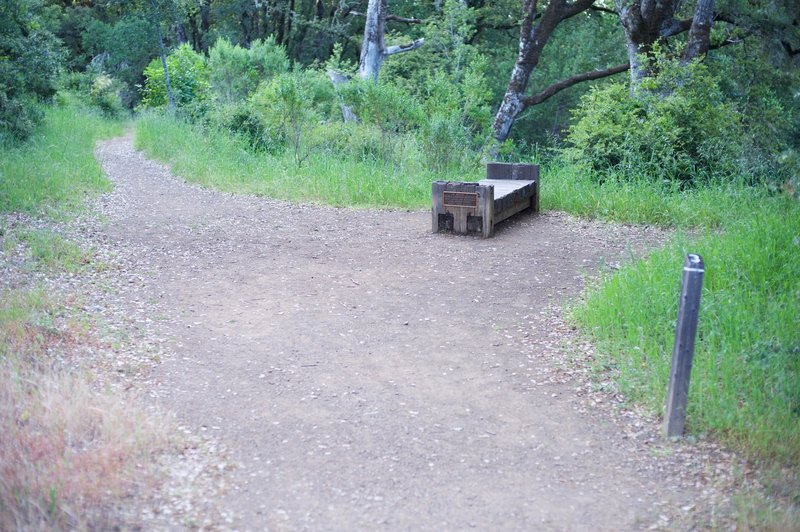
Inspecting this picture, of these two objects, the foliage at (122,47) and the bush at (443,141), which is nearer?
the bush at (443,141)

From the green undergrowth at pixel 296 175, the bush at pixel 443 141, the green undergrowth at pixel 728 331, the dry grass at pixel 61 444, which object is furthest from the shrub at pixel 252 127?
the dry grass at pixel 61 444

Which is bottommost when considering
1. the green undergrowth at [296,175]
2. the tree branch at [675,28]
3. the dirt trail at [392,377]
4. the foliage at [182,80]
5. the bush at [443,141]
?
the dirt trail at [392,377]

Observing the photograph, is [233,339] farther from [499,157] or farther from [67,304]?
[499,157]

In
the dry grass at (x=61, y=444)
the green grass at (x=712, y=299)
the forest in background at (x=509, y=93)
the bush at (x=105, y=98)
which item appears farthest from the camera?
the bush at (x=105, y=98)

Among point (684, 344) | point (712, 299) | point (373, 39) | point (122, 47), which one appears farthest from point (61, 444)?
point (122, 47)

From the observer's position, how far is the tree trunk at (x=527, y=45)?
18906 mm

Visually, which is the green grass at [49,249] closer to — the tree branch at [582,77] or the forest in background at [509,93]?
the forest in background at [509,93]

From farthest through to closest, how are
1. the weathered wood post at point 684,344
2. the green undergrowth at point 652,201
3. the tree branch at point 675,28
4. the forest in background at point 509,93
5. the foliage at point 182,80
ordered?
the foliage at point 182,80 → the tree branch at point 675,28 → the forest in background at point 509,93 → the green undergrowth at point 652,201 → the weathered wood post at point 684,344

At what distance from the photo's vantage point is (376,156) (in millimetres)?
13672

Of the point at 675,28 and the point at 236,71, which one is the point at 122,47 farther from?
the point at 675,28

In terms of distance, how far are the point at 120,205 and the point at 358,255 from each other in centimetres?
464

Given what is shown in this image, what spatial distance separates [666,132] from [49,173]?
940 centimetres

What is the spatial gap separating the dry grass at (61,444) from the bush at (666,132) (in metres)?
8.38

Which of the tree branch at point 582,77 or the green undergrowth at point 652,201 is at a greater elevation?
the tree branch at point 582,77
